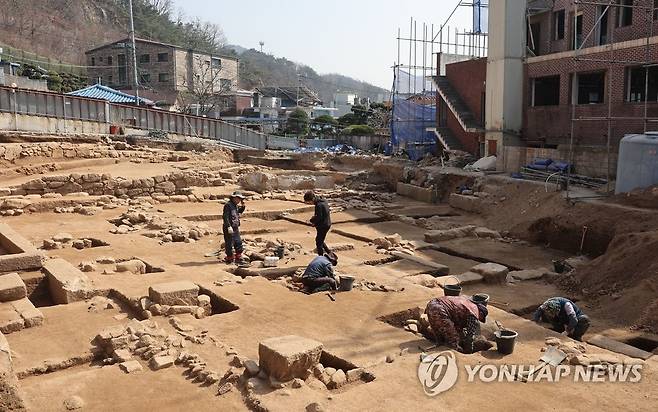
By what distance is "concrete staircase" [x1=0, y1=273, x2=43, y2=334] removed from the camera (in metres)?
6.86

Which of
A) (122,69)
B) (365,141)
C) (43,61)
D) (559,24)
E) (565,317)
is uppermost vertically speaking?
(43,61)

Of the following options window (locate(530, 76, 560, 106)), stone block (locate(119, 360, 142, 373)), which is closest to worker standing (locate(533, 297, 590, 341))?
stone block (locate(119, 360, 142, 373))

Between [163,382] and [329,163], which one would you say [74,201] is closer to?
[163,382]

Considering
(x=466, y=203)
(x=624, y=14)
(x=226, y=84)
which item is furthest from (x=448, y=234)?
(x=226, y=84)

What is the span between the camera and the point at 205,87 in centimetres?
5138

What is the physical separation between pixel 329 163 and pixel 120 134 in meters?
10.2

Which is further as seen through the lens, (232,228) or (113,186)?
(113,186)

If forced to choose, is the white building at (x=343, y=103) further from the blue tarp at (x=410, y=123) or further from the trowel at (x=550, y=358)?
the trowel at (x=550, y=358)

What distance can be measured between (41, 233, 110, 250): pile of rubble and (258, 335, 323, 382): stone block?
24.2 ft

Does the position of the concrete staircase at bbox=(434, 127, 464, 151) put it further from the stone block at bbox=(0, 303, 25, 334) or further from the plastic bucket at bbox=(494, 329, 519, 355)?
the stone block at bbox=(0, 303, 25, 334)

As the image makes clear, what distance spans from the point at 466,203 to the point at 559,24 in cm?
950

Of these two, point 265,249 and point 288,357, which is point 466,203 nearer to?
point 265,249

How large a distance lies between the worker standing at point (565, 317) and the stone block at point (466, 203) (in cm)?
1032

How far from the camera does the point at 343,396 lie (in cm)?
524
